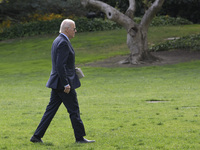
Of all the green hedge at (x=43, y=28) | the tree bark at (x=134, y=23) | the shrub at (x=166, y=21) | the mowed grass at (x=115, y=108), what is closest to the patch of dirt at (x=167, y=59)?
the tree bark at (x=134, y=23)

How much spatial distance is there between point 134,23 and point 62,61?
19001 mm

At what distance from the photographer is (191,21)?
50719 millimetres

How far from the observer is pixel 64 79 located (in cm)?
676

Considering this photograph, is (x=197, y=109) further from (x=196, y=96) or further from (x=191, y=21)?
(x=191, y=21)

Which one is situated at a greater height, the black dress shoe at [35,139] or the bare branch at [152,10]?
the bare branch at [152,10]

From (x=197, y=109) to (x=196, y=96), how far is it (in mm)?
2769

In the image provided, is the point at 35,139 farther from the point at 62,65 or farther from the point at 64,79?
the point at 62,65

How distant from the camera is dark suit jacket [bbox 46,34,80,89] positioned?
22.2 feet

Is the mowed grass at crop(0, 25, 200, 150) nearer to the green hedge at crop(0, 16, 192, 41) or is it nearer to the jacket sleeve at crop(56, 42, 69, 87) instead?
the jacket sleeve at crop(56, 42, 69, 87)

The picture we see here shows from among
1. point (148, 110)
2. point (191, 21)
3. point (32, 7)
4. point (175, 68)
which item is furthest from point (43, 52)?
point (148, 110)

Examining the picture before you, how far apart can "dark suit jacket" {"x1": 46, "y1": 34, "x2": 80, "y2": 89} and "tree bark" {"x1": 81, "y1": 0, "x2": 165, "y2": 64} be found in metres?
18.4

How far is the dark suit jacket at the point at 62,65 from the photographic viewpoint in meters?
6.77

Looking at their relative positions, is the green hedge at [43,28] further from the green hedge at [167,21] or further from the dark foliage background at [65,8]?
the green hedge at [167,21]

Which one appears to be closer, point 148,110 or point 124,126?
point 124,126
